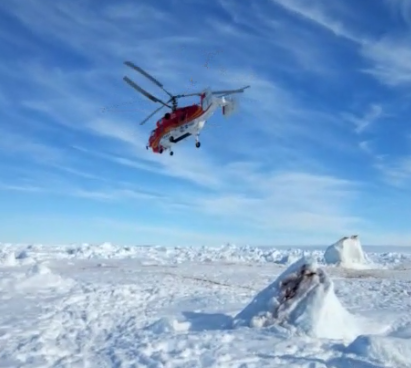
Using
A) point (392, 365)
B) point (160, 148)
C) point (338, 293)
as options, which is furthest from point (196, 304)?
point (160, 148)

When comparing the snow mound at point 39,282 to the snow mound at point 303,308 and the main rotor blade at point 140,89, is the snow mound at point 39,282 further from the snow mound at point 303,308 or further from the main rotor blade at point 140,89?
the main rotor blade at point 140,89

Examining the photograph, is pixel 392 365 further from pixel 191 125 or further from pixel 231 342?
pixel 191 125

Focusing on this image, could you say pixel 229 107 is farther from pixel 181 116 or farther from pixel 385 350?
pixel 385 350

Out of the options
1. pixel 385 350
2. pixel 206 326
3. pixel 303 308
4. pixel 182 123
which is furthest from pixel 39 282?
pixel 385 350

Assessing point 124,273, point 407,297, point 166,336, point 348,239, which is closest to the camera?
point 166,336

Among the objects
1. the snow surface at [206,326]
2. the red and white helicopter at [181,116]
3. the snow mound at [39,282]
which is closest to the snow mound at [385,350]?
the snow surface at [206,326]
